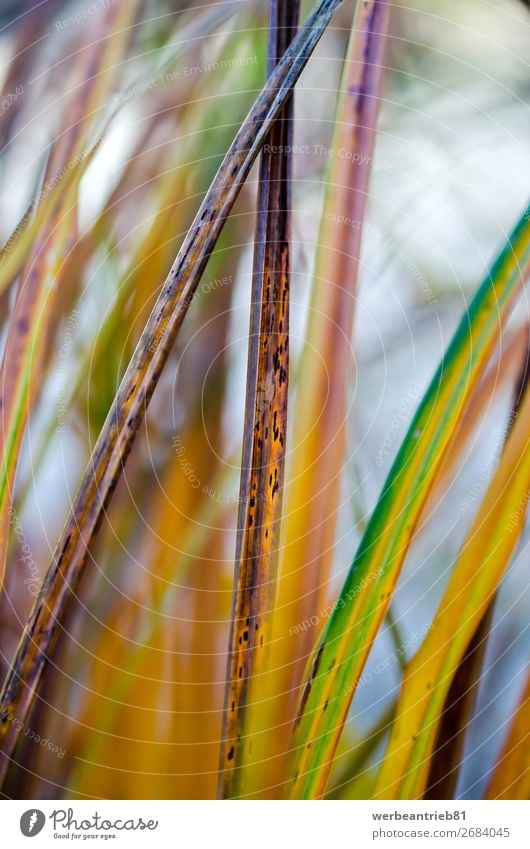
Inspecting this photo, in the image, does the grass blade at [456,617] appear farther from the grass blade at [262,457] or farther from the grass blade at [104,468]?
the grass blade at [104,468]

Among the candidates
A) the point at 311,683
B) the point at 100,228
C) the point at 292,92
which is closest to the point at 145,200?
the point at 100,228

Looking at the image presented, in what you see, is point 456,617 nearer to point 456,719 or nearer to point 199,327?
point 456,719

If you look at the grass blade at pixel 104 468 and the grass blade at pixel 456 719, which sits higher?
the grass blade at pixel 104 468

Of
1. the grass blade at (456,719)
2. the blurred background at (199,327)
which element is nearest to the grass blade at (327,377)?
the blurred background at (199,327)

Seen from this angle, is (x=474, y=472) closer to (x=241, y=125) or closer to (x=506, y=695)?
(x=506, y=695)

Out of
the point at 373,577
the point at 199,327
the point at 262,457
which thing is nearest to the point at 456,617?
the point at 373,577
